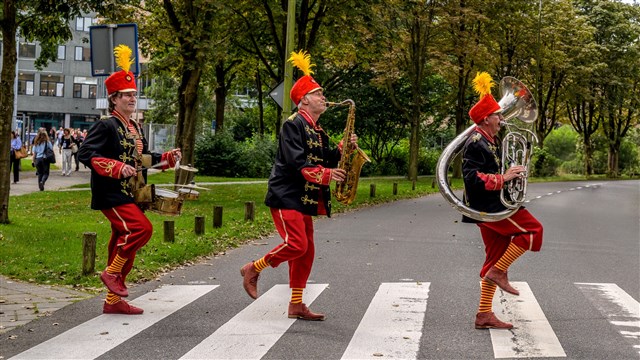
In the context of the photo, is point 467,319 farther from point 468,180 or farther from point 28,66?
point 28,66

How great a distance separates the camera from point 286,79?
21516 mm

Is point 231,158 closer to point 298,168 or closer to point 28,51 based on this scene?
point 298,168

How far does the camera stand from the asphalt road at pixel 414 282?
693 centimetres

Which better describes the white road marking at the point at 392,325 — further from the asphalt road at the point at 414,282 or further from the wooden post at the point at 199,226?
the wooden post at the point at 199,226

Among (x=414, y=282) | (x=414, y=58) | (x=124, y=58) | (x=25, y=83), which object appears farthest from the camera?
(x=25, y=83)

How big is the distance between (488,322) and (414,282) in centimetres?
281

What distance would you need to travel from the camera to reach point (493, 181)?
7461 millimetres

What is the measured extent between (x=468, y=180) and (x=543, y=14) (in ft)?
141

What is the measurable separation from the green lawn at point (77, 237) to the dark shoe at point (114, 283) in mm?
1714

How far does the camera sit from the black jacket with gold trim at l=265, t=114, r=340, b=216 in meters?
7.84

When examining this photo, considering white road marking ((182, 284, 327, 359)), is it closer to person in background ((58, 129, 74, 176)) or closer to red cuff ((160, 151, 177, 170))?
red cuff ((160, 151, 177, 170))

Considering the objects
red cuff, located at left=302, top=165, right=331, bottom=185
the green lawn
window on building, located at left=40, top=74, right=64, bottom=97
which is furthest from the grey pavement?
window on building, located at left=40, top=74, right=64, bottom=97

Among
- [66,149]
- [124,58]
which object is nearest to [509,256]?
[124,58]

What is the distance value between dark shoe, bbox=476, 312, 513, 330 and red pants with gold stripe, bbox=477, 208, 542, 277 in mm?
428
